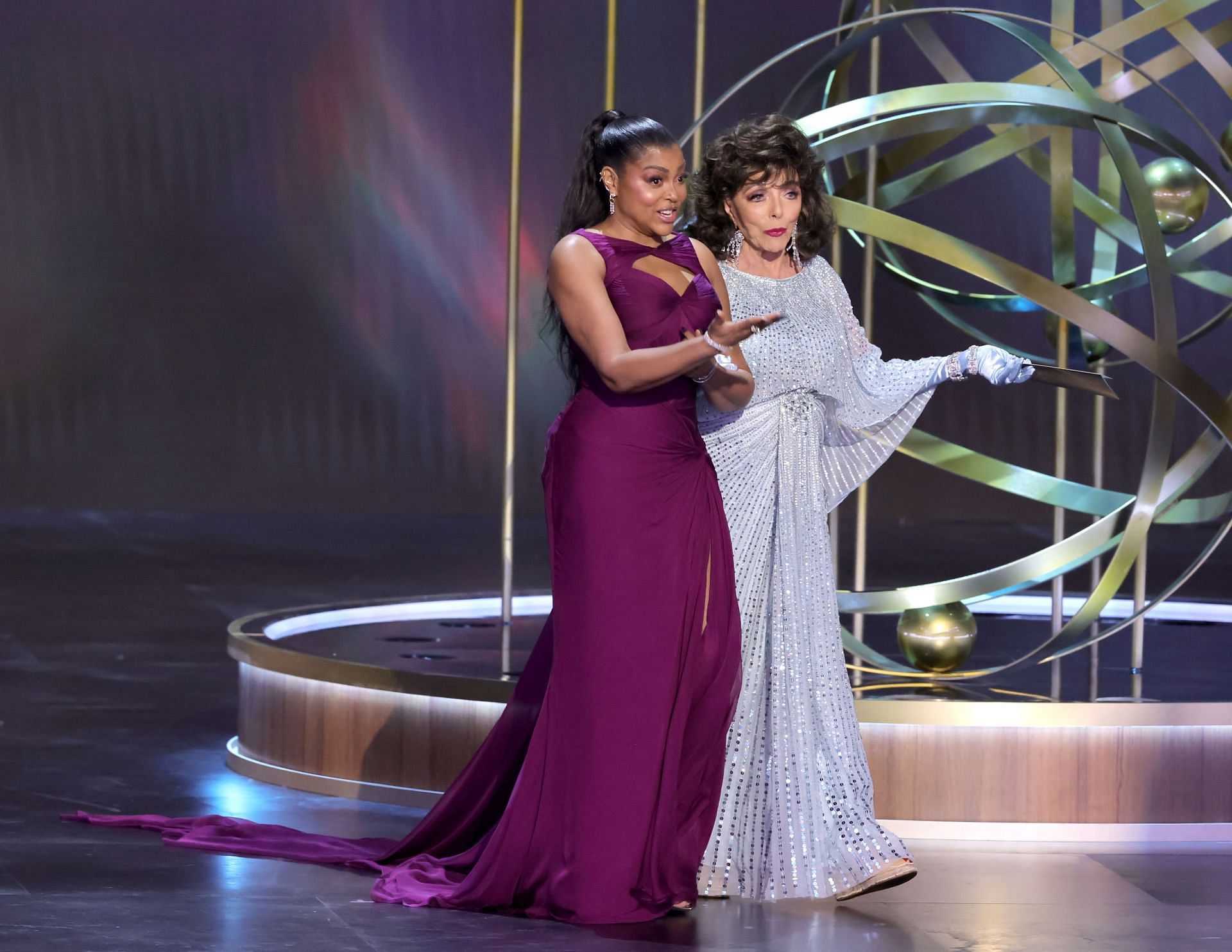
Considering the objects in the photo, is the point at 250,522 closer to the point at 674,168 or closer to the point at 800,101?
the point at 800,101

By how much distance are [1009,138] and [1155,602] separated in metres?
1.43

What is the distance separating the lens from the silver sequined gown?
338 cm

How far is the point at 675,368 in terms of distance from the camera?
3066mm


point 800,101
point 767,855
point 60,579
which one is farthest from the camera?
point 60,579

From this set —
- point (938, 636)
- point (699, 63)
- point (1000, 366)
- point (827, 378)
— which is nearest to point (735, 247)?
point (827, 378)

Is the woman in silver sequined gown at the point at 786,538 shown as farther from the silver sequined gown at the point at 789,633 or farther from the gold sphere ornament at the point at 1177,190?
the gold sphere ornament at the point at 1177,190

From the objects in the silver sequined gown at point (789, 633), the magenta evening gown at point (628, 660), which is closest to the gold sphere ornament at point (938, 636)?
the silver sequined gown at point (789, 633)

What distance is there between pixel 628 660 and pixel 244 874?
89 cm

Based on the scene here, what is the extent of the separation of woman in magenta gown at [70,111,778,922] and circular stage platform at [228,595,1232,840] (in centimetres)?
77

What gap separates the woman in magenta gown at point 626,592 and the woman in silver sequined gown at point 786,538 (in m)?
0.12

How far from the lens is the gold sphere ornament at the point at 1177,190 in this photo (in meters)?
4.93

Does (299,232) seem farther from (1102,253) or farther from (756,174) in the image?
(756,174)

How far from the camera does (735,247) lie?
3535 mm

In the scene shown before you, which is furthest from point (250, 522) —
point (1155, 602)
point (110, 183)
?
point (1155, 602)
